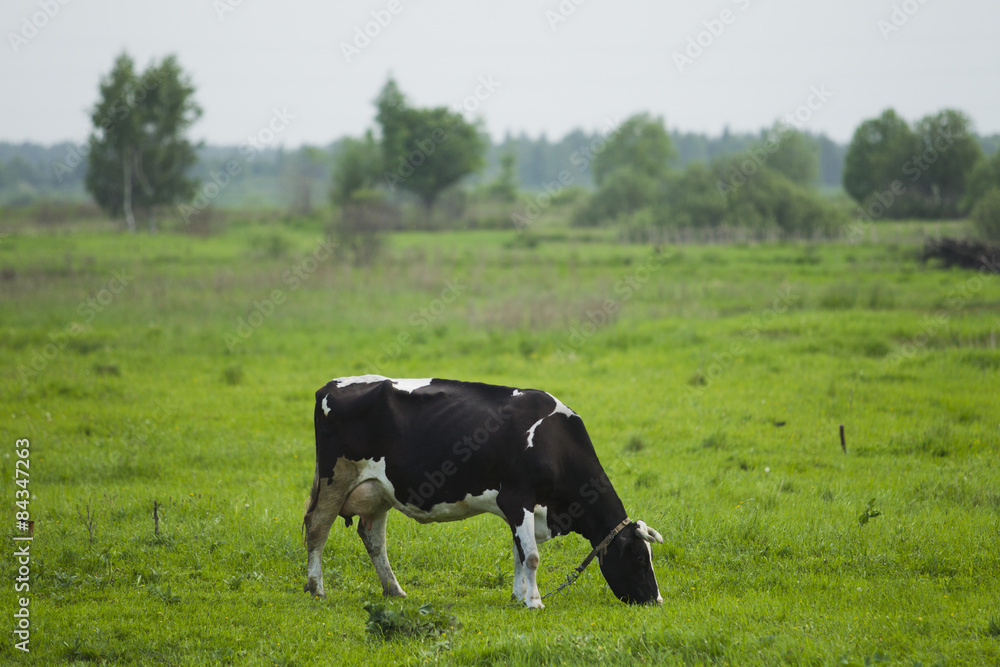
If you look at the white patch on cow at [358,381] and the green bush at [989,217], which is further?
the green bush at [989,217]

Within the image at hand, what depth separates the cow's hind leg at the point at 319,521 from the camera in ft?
24.0

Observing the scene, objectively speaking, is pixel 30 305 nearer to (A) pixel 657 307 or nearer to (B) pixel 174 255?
(B) pixel 174 255

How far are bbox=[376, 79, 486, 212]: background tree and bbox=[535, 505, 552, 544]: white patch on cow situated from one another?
64.4m

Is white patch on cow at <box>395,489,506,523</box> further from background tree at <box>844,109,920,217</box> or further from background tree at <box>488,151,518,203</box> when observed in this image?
background tree at <box>488,151,518,203</box>

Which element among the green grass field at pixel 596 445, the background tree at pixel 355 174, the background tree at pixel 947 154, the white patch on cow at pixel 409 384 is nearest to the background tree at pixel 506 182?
the background tree at pixel 355 174

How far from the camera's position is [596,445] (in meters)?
12.5

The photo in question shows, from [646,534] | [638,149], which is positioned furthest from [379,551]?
[638,149]

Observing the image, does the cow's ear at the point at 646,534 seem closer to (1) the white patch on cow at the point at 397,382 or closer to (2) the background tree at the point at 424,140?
(1) the white patch on cow at the point at 397,382

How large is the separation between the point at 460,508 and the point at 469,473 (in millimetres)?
379

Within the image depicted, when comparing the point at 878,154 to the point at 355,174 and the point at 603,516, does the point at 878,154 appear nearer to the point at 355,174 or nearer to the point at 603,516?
the point at 355,174

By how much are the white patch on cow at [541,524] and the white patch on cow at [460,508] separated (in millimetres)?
338

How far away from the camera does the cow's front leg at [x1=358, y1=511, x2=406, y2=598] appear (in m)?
7.34

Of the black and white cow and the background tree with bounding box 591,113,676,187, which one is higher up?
the background tree with bounding box 591,113,676,187

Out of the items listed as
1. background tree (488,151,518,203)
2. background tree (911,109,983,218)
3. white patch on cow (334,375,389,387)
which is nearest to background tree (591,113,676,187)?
background tree (488,151,518,203)
